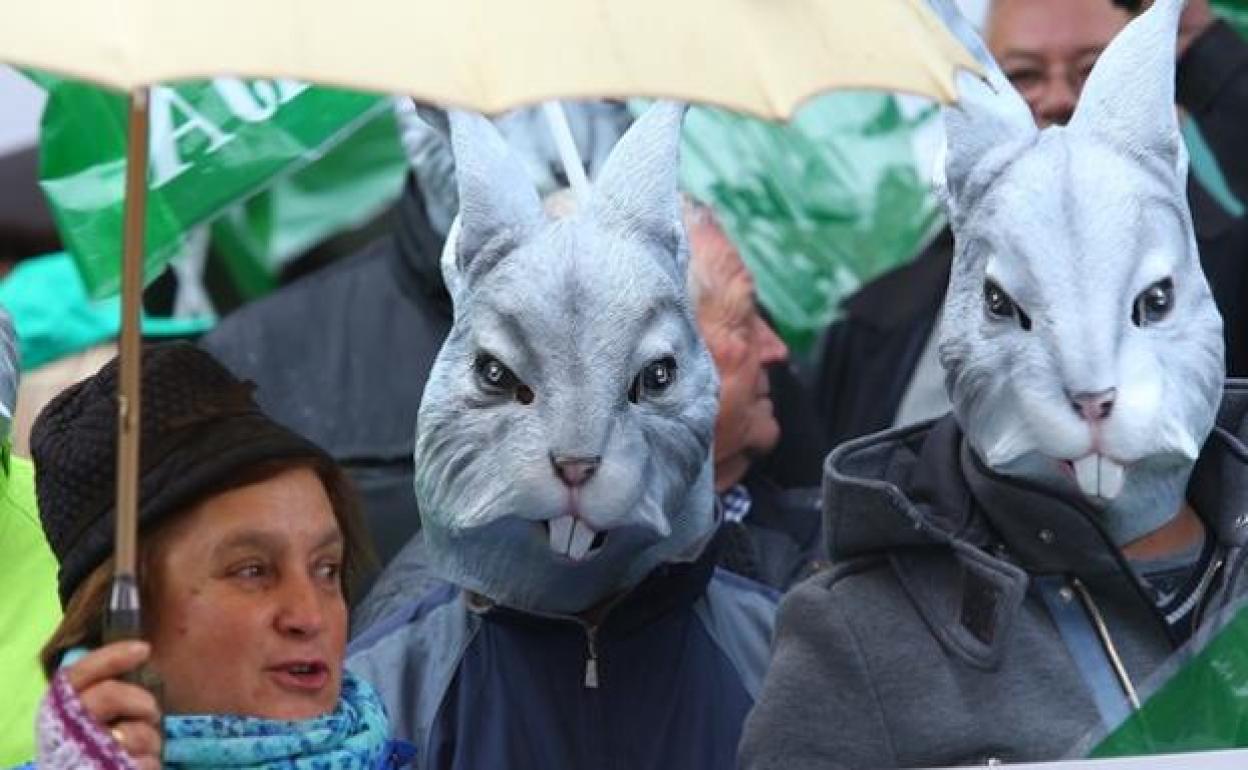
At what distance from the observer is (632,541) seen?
4.52 metres

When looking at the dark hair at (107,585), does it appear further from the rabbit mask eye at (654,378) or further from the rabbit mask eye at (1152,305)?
the rabbit mask eye at (1152,305)

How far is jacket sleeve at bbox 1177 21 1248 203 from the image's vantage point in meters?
5.99

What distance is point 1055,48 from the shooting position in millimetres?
5469

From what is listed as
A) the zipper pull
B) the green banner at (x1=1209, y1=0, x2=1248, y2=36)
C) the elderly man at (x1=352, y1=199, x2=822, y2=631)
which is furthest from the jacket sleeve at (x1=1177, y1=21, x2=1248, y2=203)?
the zipper pull

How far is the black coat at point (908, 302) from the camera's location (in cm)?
599

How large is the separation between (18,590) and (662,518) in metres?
0.89

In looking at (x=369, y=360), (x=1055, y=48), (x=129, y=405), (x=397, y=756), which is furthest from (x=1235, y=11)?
(x=129, y=405)

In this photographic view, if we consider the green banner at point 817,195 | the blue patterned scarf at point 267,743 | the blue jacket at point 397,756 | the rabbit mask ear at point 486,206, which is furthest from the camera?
the green banner at point 817,195

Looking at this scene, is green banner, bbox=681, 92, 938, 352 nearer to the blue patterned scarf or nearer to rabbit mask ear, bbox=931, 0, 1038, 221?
rabbit mask ear, bbox=931, 0, 1038, 221

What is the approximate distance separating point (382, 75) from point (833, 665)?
3.97ft

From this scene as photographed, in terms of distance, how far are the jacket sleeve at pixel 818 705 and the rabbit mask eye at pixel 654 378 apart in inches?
14.2

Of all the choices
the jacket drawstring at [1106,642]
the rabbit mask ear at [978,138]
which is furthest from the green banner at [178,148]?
the jacket drawstring at [1106,642]

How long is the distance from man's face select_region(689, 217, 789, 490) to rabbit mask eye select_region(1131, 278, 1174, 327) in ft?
3.63

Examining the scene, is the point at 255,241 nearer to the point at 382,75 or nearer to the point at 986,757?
the point at 986,757
